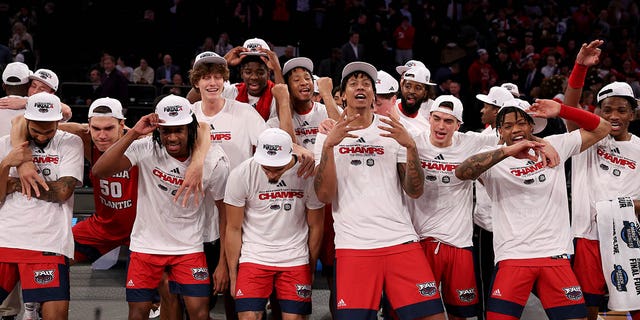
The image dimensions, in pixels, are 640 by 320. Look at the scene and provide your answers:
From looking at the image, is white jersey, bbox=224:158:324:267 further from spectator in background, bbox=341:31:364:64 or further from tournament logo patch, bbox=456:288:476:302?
spectator in background, bbox=341:31:364:64

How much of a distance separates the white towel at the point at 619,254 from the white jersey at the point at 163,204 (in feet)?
10.5

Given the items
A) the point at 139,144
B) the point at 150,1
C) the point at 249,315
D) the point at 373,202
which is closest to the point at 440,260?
the point at 373,202

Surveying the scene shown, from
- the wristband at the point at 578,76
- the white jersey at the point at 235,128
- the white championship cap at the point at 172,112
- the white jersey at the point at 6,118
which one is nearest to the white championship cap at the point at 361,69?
the white jersey at the point at 235,128

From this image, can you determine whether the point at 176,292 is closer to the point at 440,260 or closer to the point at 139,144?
the point at 139,144

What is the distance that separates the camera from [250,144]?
289 inches

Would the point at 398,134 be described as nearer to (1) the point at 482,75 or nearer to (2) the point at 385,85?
(2) the point at 385,85

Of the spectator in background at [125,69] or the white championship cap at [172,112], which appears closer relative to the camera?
the white championship cap at [172,112]

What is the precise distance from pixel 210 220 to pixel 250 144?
2.58 ft

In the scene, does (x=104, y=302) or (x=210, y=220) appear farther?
(x=104, y=302)

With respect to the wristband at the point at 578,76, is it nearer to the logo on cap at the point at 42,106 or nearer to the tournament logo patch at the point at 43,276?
the logo on cap at the point at 42,106

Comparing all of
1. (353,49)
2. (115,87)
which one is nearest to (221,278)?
(115,87)

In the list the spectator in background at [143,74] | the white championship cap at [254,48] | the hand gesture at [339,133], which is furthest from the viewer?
the spectator in background at [143,74]

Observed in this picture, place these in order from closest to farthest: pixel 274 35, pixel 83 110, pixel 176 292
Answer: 1. pixel 176 292
2. pixel 83 110
3. pixel 274 35

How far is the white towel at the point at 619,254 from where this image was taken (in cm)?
691
